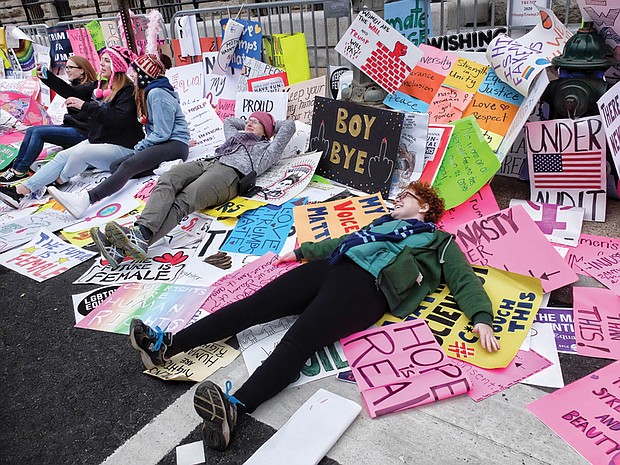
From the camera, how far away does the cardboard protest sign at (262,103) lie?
5070 mm

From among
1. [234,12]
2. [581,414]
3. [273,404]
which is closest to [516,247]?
[581,414]

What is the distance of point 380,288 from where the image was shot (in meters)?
2.40

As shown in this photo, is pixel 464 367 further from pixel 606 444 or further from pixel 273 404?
pixel 273 404

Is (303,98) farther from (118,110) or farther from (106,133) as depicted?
(106,133)

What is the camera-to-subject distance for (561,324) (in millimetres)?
2395

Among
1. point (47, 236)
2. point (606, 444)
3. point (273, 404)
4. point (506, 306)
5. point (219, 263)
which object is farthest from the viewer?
point (47, 236)

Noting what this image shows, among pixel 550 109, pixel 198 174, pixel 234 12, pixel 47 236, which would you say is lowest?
pixel 47 236

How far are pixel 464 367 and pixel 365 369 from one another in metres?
0.43

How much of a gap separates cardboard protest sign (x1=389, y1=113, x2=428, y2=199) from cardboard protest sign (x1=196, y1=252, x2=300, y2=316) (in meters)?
1.32

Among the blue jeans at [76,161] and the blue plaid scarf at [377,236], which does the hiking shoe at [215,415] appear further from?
the blue jeans at [76,161]

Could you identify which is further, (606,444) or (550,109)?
(550,109)

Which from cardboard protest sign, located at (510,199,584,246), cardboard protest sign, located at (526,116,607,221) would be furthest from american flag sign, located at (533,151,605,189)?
cardboard protest sign, located at (510,199,584,246)

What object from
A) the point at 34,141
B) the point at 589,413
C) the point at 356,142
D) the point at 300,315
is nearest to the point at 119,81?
the point at 34,141

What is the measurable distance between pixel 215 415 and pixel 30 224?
3.18 m
